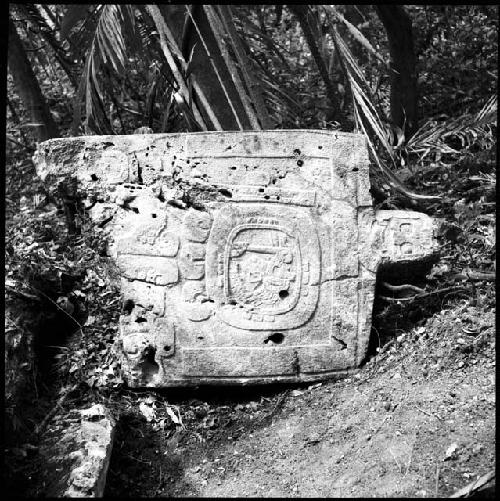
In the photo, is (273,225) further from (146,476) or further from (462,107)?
(462,107)

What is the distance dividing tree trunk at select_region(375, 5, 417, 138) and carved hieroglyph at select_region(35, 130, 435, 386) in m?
1.39

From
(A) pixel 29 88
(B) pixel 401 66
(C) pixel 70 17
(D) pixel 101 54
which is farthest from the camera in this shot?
(A) pixel 29 88

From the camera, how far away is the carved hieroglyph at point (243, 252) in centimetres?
337

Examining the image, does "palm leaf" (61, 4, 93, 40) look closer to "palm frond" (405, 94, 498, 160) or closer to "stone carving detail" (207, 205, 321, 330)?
"stone carving detail" (207, 205, 321, 330)

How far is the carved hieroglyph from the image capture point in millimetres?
3365

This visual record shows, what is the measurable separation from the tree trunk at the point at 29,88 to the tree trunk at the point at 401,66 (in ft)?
7.41

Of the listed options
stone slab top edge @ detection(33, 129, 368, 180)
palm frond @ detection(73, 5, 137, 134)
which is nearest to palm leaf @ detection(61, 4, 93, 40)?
palm frond @ detection(73, 5, 137, 134)

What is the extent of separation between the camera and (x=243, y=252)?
337 centimetres

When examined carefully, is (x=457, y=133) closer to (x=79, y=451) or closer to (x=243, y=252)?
(x=243, y=252)

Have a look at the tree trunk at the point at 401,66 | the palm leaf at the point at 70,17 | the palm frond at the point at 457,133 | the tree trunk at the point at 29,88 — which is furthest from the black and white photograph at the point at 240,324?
the tree trunk at the point at 29,88

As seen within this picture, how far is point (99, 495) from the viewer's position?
2.71 meters

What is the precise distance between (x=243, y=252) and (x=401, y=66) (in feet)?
6.63

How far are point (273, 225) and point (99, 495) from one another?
1.34m

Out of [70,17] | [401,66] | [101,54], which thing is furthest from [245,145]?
[401,66]
